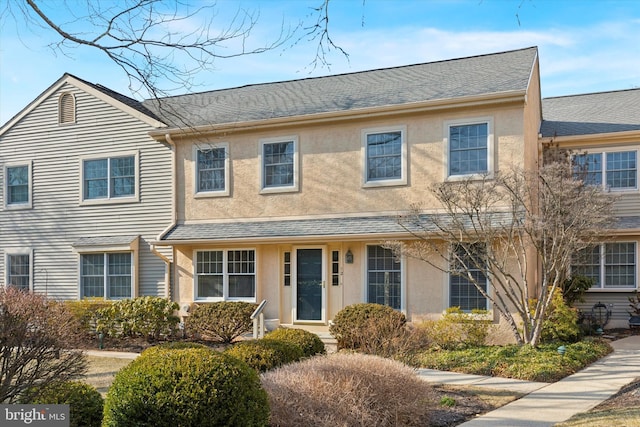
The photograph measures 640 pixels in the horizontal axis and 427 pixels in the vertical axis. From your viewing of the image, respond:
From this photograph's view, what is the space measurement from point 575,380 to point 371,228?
6267 millimetres

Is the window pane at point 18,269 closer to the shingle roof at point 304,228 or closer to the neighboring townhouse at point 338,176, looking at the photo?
the neighboring townhouse at point 338,176

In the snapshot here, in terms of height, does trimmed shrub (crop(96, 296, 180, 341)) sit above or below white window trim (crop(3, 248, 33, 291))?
below

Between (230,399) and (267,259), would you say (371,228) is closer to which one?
(267,259)

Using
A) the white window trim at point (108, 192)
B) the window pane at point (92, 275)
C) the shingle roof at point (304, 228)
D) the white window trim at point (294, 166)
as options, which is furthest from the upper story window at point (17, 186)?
the white window trim at point (294, 166)

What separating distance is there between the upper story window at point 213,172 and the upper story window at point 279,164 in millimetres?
1162

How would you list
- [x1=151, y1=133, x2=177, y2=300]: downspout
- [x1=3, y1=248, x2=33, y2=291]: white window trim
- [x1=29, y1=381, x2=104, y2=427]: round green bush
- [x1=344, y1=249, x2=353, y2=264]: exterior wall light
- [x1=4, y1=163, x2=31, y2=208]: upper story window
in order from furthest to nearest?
[x1=4, y1=163, x2=31, y2=208]: upper story window
[x1=3, y1=248, x2=33, y2=291]: white window trim
[x1=151, y1=133, x2=177, y2=300]: downspout
[x1=344, y1=249, x2=353, y2=264]: exterior wall light
[x1=29, y1=381, x2=104, y2=427]: round green bush

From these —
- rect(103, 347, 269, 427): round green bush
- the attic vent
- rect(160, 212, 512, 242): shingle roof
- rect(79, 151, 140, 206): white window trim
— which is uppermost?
the attic vent

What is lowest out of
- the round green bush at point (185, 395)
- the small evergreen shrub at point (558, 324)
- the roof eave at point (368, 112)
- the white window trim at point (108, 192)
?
the small evergreen shrub at point (558, 324)

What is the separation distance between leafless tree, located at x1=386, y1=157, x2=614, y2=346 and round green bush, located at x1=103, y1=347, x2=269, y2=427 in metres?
7.86

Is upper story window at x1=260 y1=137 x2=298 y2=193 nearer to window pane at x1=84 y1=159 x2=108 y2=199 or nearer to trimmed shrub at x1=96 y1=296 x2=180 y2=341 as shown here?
trimmed shrub at x1=96 y1=296 x2=180 y2=341

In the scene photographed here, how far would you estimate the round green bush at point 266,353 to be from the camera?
902 cm

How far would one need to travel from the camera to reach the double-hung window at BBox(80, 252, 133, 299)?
19.4 meters

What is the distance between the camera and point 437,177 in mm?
15672

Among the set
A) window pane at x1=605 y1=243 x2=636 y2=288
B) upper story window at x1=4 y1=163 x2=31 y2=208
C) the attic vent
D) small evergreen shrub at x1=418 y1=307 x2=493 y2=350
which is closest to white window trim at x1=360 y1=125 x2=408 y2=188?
small evergreen shrub at x1=418 y1=307 x2=493 y2=350
